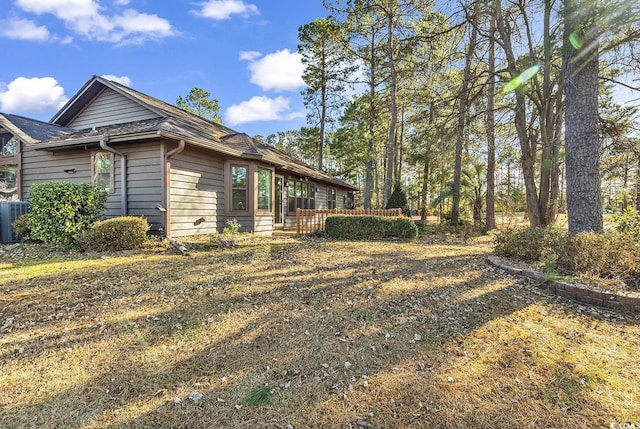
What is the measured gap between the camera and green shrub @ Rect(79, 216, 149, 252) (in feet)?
22.2

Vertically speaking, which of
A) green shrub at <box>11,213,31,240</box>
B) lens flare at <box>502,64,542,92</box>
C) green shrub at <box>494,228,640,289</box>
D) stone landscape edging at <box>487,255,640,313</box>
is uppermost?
lens flare at <box>502,64,542,92</box>

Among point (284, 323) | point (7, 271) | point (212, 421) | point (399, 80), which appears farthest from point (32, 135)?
point (399, 80)

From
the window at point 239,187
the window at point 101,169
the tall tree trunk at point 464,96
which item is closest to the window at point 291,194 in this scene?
the window at point 239,187

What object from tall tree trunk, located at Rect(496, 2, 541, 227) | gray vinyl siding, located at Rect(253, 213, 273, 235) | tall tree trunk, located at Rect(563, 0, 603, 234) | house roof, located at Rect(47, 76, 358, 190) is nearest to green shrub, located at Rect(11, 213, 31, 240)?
house roof, located at Rect(47, 76, 358, 190)

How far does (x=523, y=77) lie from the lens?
281 inches

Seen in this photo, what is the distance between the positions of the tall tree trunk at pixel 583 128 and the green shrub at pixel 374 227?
465cm

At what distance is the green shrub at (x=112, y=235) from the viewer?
6777 millimetres

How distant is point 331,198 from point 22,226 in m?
14.5

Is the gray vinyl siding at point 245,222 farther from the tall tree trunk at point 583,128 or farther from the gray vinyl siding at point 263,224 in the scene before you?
the tall tree trunk at point 583,128

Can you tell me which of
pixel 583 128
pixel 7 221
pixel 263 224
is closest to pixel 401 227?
pixel 263 224

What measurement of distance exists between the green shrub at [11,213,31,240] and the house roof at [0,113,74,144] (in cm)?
246

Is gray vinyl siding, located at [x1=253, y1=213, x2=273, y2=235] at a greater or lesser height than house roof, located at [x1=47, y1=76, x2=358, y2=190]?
lesser

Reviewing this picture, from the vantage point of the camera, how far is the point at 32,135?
928cm

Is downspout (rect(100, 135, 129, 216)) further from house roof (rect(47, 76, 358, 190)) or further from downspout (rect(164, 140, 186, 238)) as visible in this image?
downspout (rect(164, 140, 186, 238))
